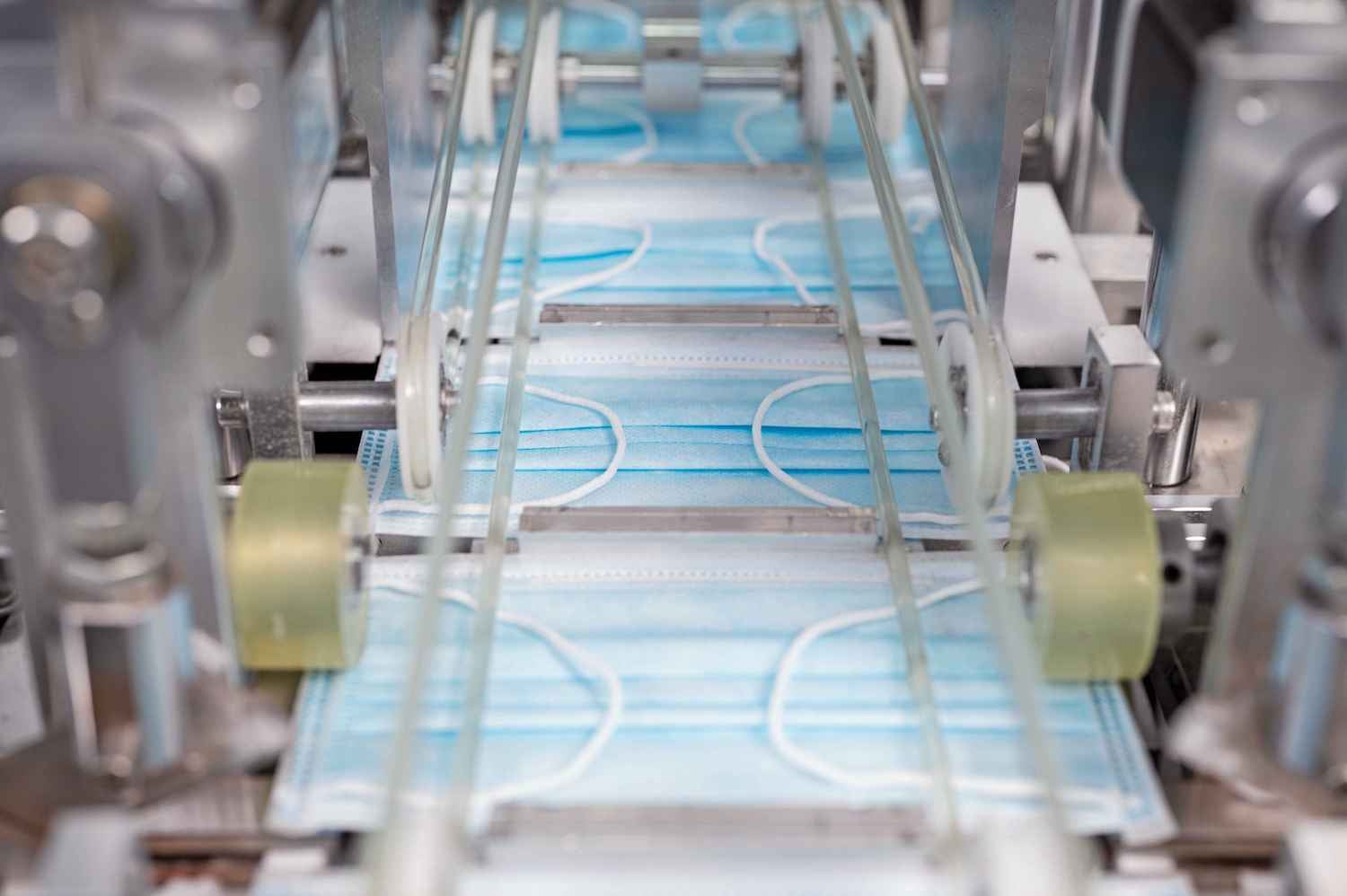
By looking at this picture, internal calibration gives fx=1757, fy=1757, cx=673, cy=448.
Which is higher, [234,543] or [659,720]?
[234,543]

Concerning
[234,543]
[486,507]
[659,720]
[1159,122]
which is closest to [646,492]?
[486,507]

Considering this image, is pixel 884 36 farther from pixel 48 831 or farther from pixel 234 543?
pixel 48 831

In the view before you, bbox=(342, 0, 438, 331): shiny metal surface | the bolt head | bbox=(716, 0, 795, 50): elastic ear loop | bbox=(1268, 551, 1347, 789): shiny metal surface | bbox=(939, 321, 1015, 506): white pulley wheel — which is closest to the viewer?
the bolt head

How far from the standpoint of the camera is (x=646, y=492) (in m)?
1.67

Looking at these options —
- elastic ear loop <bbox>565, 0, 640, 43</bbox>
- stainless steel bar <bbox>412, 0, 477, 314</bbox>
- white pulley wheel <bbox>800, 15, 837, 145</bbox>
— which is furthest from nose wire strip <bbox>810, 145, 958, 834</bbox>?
elastic ear loop <bbox>565, 0, 640, 43</bbox>

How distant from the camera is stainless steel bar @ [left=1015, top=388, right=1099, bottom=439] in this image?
5.34 ft

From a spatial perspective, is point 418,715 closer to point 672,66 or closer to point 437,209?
point 437,209

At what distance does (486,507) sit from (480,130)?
0.75m

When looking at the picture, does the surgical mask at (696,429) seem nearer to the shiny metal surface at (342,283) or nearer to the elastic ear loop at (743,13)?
the shiny metal surface at (342,283)

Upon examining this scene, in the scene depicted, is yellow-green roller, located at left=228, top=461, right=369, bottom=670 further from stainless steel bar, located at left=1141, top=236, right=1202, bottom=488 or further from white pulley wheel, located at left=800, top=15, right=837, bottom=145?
white pulley wheel, located at left=800, top=15, right=837, bottom=145

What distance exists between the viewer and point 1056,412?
163 centimetres

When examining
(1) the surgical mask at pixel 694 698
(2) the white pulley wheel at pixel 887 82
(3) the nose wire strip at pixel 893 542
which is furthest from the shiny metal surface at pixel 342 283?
(2) the white pulley wheel at pixel 887 82

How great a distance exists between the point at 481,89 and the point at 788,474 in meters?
0.76

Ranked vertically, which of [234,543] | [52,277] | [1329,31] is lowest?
[234,543]
